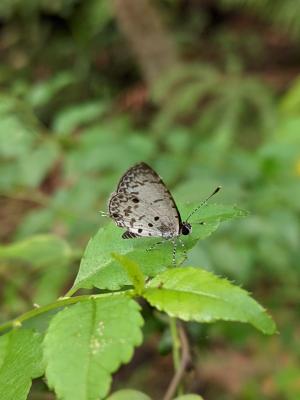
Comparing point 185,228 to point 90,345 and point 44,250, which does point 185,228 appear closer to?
point 90,345

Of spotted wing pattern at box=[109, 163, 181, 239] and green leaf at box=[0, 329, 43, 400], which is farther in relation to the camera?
spotted wing pattern at box=[109, 163, 181, 239]

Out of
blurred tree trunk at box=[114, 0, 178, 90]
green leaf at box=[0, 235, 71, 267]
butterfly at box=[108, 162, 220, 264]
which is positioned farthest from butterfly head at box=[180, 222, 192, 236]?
blurred tree trunk at box=[114, 0, 178, 90]

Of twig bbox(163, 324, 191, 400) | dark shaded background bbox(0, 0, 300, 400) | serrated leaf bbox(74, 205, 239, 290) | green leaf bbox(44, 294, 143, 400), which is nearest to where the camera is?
green leaf bbox(44, 294, 143, 400)

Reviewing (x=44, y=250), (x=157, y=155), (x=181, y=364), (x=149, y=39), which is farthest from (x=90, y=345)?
(x=149, y=39)

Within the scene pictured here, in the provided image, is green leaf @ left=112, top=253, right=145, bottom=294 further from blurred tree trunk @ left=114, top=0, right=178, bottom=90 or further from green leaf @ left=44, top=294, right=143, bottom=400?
blurred tree trunk @ left=114, top=0, right=178, bottom=90

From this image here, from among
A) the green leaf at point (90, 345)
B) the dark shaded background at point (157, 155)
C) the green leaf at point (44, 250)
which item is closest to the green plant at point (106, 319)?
the green leaf at point (90, 345)

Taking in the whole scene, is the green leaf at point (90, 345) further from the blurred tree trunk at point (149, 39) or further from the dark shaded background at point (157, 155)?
the blurred tree trunk at point (149, 39)

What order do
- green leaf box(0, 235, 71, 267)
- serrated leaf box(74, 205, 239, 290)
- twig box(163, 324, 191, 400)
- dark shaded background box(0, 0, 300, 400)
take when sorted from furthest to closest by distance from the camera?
dark shaded background box(0, 0, 300, 400) < green leaf box(0, 235, 71, 267) < twig box(163, 324, 191, 400) < serrated leaf box(74, 205, 239, 290)
